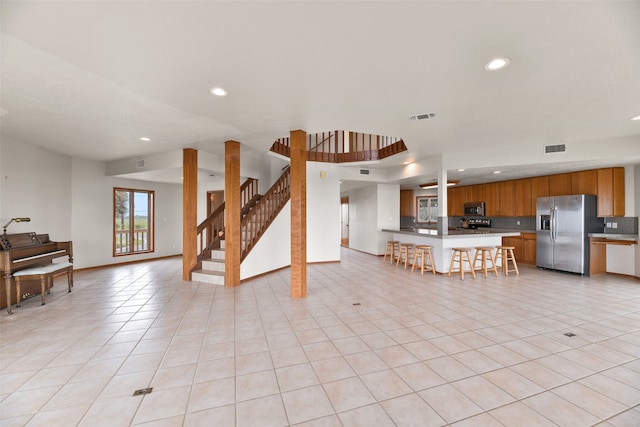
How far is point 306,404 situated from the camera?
6.29 feet

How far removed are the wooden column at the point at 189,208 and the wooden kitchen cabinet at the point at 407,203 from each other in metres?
7.27

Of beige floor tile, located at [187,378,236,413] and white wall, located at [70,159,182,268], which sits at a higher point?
white wall, located at [70,159,182,268]

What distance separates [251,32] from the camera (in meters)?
2.04

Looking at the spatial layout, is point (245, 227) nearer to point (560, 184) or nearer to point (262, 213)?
point (262, 213)

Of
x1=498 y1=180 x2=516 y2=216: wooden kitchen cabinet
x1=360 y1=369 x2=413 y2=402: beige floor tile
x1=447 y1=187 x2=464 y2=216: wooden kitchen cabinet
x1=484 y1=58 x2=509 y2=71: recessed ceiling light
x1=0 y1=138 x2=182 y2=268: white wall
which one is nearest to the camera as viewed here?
x1=360 y1=369 x2=413 y2=402: beige floor tile

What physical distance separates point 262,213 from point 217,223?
1499mm

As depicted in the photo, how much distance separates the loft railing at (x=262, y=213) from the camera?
18.6ft

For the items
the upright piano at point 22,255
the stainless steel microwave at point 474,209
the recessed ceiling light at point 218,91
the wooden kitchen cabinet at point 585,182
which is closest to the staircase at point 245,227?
the upright piano at point 22,255

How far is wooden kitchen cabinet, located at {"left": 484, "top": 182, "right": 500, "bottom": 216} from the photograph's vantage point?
320 inches

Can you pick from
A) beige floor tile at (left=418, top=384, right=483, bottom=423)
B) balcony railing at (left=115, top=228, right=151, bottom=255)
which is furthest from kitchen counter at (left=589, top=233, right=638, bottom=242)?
balcony railing at (left=115, top=228, right=151, bottom=255)

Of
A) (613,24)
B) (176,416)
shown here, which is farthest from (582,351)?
(176,416)

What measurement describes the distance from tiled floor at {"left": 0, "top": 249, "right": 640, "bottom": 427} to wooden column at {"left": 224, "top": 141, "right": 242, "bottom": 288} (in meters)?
0.58

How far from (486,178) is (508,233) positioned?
183cm

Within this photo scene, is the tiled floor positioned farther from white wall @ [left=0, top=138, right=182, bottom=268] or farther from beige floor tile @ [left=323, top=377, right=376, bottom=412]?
white wall @ [left=0, top=138, right=182, bottom=268]
